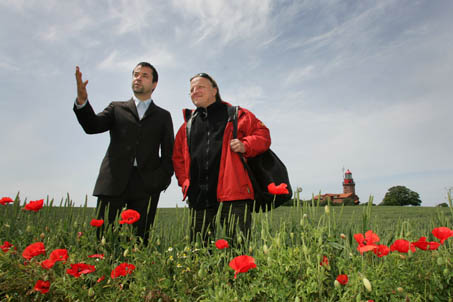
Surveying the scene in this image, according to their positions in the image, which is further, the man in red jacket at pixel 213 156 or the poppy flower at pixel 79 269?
the man in red jacket at pixel 213 156

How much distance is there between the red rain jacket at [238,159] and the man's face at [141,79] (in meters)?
0.88

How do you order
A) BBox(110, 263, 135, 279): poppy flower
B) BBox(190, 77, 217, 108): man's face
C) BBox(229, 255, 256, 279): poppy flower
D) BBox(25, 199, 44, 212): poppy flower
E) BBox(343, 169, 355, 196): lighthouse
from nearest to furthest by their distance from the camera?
BBox(229, 255, 256, 279): poppy flower → BBox(110, 263, 135, 279): poppy flower → BBox(25, 199, 44, 212): poppy flower → BBox(190, 77, 217, 108): man's face → BBox(343, 169, 355, 196): lighthouse

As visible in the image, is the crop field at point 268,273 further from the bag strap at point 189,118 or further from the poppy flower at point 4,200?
the bag strap at point 189,118

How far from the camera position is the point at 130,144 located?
3711mm

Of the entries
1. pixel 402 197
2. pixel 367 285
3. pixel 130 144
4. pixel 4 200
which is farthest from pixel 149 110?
pixel 402 197

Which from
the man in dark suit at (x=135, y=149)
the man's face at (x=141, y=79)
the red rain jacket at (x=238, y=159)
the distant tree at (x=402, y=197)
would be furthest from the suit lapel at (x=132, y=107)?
the distant tree at (x=402, y=197)

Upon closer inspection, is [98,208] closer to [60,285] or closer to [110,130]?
[110,130]

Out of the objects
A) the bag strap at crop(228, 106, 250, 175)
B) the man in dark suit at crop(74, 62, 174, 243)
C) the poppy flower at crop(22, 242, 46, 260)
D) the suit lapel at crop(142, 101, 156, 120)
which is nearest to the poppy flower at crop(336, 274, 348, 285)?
the bag strap at crop(228, 106, 250, 175)

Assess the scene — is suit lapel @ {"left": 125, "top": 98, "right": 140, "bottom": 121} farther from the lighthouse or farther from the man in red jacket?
the lighthouse

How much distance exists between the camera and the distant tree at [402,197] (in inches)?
1559

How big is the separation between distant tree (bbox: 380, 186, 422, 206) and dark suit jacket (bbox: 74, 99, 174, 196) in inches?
1575

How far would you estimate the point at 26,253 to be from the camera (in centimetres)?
234

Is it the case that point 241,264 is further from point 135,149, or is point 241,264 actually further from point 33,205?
point 135,149

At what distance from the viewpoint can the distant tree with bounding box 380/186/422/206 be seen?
39.6m
